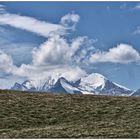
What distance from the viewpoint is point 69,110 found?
53812 millimetres

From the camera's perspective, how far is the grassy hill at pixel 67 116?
1594 inches

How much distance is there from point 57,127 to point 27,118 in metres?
6.57

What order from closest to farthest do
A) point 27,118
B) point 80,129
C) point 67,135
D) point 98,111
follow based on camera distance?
point 67,135 < point 80,129 < point 27,118 < point 98,111

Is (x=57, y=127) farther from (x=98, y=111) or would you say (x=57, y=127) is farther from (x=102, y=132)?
(x=98, y=111)

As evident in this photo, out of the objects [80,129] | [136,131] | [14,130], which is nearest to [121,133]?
[136,131]

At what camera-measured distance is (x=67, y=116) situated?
5122 cm

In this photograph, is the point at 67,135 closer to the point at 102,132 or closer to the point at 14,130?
the point at 102,132

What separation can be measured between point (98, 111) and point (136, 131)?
1366cm

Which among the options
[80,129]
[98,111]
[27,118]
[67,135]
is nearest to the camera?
[67,135]

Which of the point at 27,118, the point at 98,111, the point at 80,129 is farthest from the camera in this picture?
the point at 98,111

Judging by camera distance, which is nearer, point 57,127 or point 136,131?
point 136,131

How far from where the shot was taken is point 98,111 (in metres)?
53.2

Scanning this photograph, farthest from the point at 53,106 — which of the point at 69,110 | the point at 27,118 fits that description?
the point at 27,118

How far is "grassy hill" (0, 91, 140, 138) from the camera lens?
133 feet
